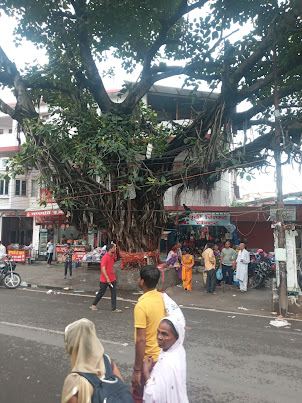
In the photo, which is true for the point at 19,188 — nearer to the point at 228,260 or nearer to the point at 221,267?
the point at 221,267

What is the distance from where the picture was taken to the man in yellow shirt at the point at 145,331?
2.50 metres

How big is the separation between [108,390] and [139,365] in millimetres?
834

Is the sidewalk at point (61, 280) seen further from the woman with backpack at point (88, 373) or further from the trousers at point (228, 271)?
the woman with backpack at point (88, 373)

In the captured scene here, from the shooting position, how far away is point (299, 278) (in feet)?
30.4

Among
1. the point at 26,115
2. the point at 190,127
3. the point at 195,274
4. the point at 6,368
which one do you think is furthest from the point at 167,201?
the point at 6,368

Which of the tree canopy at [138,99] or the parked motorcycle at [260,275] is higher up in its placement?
the tree canopy at [138,99]

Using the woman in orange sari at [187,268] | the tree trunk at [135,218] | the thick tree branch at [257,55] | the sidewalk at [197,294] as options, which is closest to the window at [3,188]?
the sidewalk at [197,294]

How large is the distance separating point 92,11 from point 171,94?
9.32m

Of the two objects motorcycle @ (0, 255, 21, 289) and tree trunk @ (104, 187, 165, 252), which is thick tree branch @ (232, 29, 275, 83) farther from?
motorcycle @ (0, 255, 21, 289)

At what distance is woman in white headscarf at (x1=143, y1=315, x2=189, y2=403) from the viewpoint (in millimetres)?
2008

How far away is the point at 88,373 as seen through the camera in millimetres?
1791

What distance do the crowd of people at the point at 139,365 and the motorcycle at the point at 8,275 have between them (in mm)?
9759

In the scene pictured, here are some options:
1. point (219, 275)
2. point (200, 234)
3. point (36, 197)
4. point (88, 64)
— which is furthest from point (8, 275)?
point (36, 197)

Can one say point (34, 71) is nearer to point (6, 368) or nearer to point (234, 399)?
point (6, 368)
